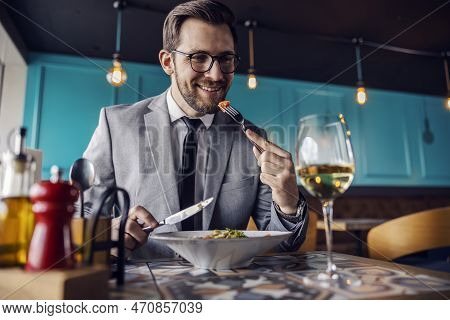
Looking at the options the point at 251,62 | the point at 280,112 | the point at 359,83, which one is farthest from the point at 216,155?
the point at 280,112

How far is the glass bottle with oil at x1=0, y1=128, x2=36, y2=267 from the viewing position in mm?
395

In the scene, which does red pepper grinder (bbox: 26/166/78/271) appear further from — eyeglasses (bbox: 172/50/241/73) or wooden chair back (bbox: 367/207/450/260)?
wooden chair back (bbox: 367/207/450/260)

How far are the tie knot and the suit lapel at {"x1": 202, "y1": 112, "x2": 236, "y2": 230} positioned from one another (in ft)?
0.14

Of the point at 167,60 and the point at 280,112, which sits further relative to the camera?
the point at 280,112

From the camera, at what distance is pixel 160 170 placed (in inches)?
43.3

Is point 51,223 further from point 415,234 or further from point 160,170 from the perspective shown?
point 415,234

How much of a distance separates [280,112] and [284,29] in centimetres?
107

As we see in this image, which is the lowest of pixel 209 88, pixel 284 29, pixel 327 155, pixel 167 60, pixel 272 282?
pixel 272 282

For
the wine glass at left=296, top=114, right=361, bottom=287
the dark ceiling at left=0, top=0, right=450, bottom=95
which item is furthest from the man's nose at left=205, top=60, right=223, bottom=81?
the dark ceiling at left=0, top=0, right=450, bottom=95

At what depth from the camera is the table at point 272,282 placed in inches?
14.4

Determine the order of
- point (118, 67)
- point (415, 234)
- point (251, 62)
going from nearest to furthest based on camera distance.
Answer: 1. point (415, 234)
2. point (118, 67)
3. point (251, 62)

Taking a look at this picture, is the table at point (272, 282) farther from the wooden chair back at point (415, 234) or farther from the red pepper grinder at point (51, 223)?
the wooden chair back at point (415, 234)
